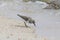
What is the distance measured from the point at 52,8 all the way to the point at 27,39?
1188cm

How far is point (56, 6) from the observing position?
1941 cm

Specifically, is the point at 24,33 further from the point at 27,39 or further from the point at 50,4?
the point at 50,4

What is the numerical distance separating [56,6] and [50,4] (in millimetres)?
749

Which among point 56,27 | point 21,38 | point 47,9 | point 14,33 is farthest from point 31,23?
point 47,9

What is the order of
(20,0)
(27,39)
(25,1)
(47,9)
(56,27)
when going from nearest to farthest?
(27,39), (56,27), (47,9), (25,1), (20,0)

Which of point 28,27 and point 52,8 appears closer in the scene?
point 28,27

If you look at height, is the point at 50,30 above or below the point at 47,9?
above

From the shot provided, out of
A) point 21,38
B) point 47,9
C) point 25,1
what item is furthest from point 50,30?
point 25,1

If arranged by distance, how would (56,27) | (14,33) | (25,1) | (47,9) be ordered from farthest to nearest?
(25,1)
(47,9)
(56,27)
(14,33)

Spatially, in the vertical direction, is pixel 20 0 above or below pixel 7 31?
below

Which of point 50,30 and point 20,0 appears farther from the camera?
point 20,0

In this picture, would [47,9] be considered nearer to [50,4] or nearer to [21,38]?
[50,4]

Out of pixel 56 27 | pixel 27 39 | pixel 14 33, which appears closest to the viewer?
pixel 27 39

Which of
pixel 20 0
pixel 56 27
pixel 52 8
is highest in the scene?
pixel 56 27
